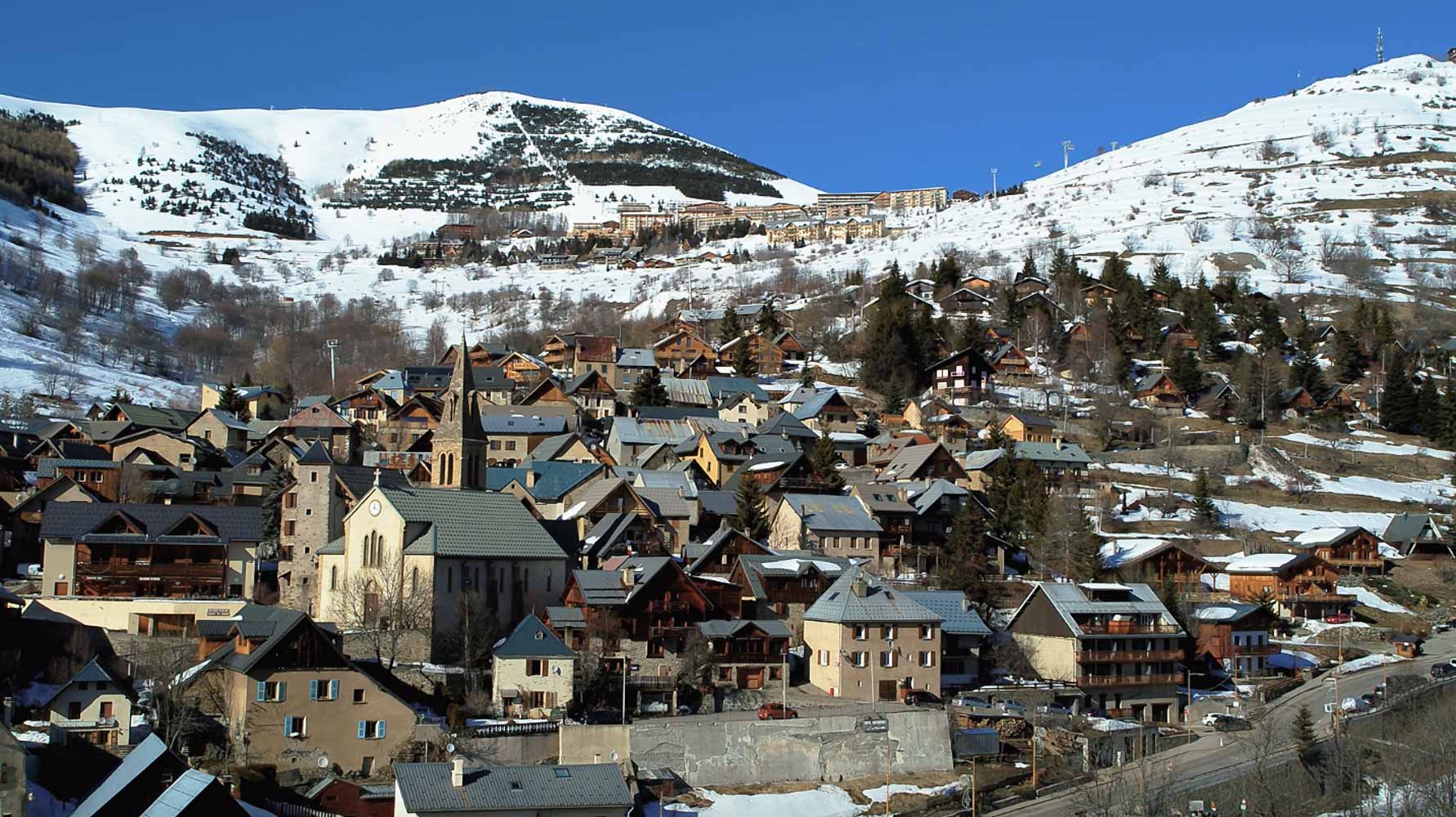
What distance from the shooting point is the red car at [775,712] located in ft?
167

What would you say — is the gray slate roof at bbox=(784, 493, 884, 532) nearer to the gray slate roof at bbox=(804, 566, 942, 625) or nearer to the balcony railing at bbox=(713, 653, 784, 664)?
the gray slate roof at bbox=(804, 566, 942, 625)

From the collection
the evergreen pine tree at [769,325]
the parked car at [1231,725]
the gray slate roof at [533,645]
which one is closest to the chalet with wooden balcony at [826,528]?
the parked car at [1231,725]

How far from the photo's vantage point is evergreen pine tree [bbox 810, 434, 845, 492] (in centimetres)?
7894

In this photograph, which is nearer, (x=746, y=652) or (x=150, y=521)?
(x=746, y=652)

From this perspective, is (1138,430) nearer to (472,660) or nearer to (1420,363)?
(1420,363)

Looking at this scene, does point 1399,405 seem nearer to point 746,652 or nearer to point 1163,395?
point 1163,395

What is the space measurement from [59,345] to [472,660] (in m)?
106

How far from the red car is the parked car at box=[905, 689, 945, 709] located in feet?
16.7

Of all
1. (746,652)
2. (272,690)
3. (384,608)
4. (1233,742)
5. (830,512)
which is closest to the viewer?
(272,690)

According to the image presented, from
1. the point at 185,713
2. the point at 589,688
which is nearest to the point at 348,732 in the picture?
the point at 185,713

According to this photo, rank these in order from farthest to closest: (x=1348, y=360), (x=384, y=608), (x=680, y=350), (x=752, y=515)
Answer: (x=680, y=350), (x=1348, y=360), (x=752, y=515), (x=384, y=608)

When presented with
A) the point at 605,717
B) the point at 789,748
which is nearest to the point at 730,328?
the point at 605,717

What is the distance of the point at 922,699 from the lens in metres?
55.9

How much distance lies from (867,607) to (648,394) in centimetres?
4744
